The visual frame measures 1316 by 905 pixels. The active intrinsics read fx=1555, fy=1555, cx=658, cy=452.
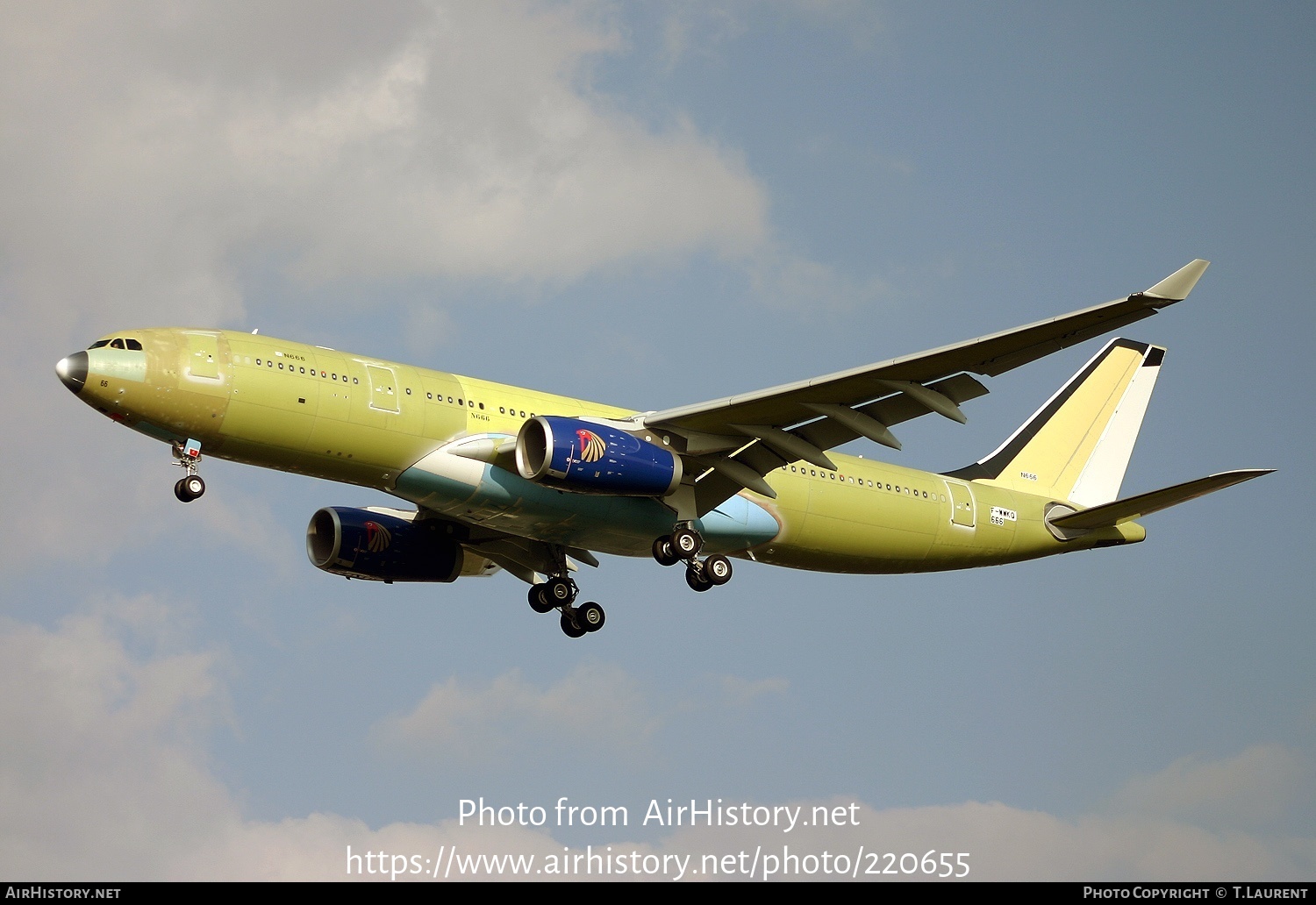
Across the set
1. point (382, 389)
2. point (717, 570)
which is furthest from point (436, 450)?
point (717, 570)

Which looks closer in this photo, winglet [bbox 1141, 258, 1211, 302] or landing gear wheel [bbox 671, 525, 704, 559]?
winglet [bbox 1141, 258, 1211, 302]

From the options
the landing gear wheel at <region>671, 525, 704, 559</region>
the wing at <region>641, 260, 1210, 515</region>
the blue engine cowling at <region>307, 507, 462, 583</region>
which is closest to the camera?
the wing at <region>641, 260, 1210, 515</region>

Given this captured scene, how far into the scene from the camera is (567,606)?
43719 millimetres

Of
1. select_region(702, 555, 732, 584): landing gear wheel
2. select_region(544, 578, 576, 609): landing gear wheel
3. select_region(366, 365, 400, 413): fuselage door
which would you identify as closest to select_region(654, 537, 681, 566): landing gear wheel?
select_region(702, 555, 732, 584): landing gear wheel

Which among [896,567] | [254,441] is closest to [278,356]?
[254,441]

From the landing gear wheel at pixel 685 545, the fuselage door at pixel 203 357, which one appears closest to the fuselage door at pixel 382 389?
the fuselage door at pixel 203 357

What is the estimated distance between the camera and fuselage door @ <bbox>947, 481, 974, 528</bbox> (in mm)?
44500

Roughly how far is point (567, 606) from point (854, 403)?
1123 centimetres

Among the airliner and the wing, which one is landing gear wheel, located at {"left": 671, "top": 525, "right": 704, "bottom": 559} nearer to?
the airliner

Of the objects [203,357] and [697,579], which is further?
[697,579]

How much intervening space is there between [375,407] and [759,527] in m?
11.0

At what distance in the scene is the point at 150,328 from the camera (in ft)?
115

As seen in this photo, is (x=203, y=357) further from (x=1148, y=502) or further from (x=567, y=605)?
(x=1148, y=502)

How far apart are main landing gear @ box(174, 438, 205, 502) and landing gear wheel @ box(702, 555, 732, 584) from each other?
12.8 metres
